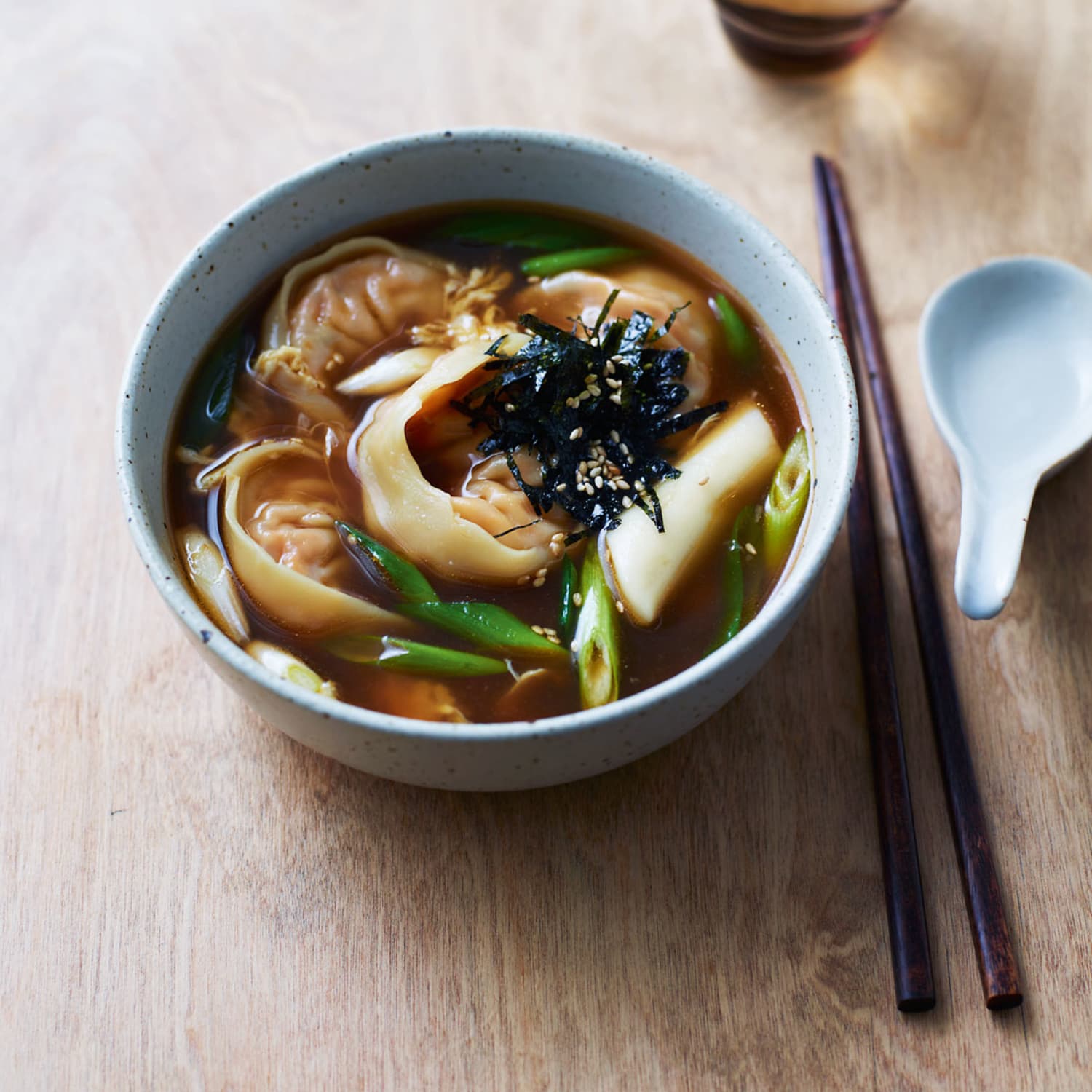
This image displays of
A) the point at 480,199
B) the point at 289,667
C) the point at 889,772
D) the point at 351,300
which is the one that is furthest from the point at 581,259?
the point at 889,772

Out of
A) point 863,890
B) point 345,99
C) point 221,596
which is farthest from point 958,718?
point 345,99

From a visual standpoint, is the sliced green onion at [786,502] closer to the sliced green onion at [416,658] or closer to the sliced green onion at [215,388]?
the sliced green onion at [416,658]

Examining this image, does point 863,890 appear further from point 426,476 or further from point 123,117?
point 123,117

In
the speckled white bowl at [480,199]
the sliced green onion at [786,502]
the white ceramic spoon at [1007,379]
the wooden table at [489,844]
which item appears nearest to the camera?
the speckled white bowl at [480,199]

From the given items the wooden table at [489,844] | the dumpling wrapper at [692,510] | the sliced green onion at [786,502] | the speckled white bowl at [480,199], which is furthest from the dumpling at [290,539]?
the sliced green onion at [786,502]

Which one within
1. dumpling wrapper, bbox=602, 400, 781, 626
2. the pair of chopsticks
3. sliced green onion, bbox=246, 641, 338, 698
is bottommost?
the pair of chopsticks

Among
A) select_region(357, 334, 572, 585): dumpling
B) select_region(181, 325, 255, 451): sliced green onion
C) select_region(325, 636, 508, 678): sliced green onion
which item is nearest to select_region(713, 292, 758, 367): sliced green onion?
select_region(357, 334, 572, 585): dumpling

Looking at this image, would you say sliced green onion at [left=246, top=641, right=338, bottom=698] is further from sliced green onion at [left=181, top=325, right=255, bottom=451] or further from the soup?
sliced green onion at [left=181, top=325, right=255, bottom=451]
